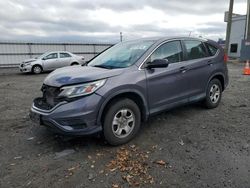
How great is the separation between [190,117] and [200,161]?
1.88 metres

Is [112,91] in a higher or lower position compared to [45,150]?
higher

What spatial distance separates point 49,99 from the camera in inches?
151

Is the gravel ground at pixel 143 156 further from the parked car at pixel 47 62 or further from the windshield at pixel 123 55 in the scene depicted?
the parked car at pixel 47 62

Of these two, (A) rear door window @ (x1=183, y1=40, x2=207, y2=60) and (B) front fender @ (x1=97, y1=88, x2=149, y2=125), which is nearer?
(B) front fender @ (x1=97, y1=88, x2=149, y2=125)

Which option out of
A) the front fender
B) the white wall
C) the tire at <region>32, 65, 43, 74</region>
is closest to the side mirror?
the front fender

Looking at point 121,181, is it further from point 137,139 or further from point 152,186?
point 137,139

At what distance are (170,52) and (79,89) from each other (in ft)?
6.84

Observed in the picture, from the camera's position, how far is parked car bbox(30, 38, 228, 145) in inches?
137

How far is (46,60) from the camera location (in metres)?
15.5

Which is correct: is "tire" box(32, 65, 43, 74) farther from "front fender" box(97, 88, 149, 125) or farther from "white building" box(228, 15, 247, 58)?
"white building" box(228, 15, 247, 58)

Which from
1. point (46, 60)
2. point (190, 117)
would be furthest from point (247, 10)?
point (190, 117)

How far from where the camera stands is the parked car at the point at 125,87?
11.5 feet

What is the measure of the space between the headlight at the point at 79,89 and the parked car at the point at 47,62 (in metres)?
12.6

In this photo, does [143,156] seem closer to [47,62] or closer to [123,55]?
[123,55]
